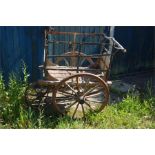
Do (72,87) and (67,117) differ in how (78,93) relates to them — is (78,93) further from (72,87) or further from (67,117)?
(67,117)

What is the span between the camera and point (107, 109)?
582 cm

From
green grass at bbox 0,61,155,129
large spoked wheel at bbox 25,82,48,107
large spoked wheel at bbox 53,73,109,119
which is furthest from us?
large spoked wheel at bbox 25,82,48,107

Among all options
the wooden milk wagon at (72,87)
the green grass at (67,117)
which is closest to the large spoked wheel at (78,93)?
the wooden milk wagon at (72,87)

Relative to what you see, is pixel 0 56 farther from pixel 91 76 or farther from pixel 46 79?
pixel 91 76

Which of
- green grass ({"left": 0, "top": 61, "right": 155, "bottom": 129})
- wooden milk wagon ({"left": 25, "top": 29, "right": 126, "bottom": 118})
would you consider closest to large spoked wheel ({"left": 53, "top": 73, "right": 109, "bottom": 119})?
wooden milk wagon ({"left": 25, "top": 29, "right": 126, "bottom": 118})

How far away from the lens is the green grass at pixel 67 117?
5230mm

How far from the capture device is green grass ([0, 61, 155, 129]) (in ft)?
17.2

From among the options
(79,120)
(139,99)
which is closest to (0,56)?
(79,120)

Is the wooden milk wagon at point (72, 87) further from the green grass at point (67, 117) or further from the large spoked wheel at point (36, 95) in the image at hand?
the green grass at point (67, 117)

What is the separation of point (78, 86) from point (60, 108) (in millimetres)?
520

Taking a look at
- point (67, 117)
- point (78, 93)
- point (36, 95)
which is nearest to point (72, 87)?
point (78, 93)

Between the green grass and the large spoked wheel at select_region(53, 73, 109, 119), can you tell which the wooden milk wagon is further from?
the green grass

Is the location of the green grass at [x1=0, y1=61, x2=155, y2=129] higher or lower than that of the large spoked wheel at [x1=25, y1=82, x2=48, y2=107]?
lower

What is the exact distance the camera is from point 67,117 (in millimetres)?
5402
